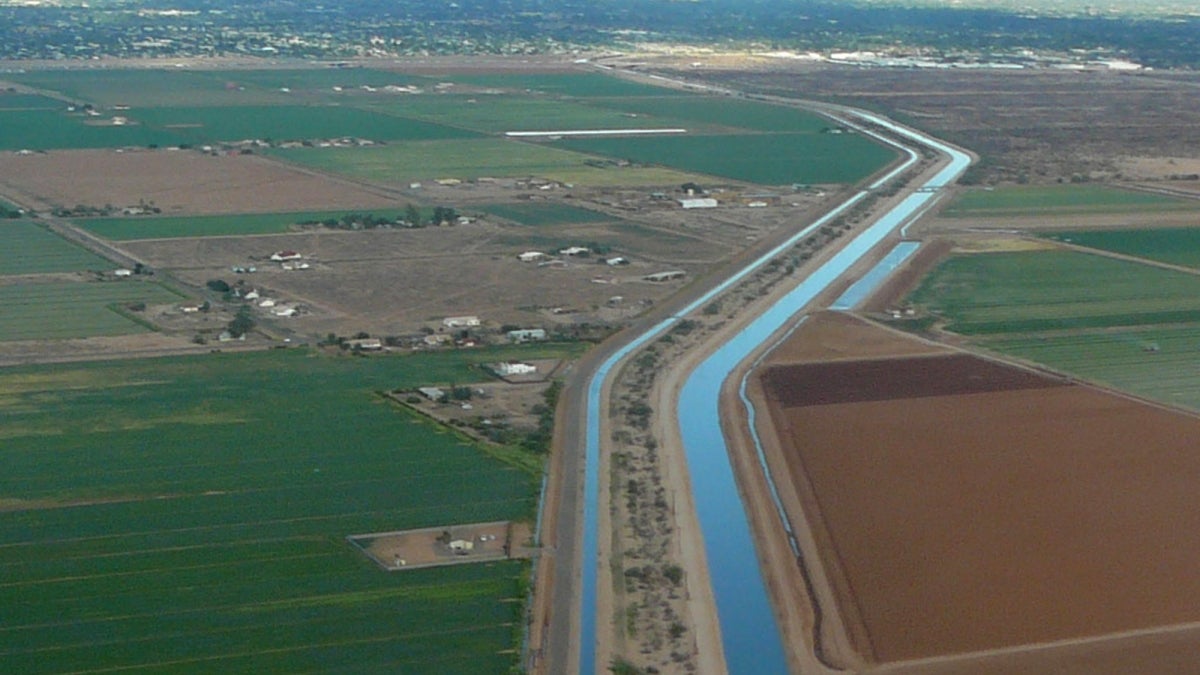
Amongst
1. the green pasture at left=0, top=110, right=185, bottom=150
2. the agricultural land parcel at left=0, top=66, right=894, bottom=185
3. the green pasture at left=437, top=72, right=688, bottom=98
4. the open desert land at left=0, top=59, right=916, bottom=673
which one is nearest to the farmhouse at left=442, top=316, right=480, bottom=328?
the open desert land at left=0, top=59, right=916, bottom=673

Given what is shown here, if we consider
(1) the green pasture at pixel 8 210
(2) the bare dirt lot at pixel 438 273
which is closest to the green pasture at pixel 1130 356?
(2) the bare dirt lot at pixel 438 273

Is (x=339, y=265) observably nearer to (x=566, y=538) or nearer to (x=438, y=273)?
(x=438, y=273)

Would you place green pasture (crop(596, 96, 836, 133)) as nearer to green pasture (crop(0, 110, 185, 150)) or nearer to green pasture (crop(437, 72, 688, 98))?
green pasture (crop(437, 72, 688, 98))

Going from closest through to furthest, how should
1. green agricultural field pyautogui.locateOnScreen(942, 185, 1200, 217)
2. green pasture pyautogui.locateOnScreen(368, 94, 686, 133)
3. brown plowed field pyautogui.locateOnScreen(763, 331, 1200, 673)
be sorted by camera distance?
A: brown plowed field pyautogui.locateOnScreen(763, 331, 1200, 673), green agricultural field pyautogui.locateOnScreen(942, 185, 1200, 217), green pasture pyautogui.locateOnScreen(368, 94, 686, 133)

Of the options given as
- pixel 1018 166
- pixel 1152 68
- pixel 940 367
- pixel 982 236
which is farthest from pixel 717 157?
pixel 1152 68

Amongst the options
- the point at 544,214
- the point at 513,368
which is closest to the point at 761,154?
the point at 544,214

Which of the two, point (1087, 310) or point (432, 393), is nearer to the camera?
point (432, 393)
